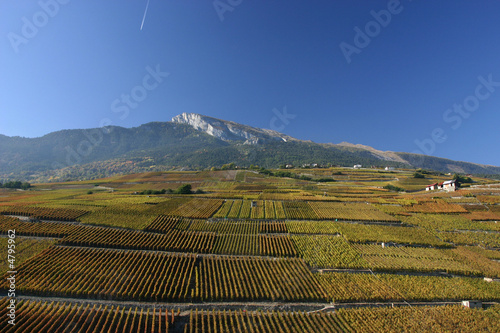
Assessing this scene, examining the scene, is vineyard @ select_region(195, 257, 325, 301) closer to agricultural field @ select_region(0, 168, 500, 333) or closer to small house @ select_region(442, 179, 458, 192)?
agricultural field @ select_region(0, 168, 500, 333)

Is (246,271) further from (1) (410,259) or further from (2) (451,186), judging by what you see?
(2) (451,186)

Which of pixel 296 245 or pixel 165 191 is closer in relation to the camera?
pixel 296 245

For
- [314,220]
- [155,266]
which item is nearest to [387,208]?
[314,220]

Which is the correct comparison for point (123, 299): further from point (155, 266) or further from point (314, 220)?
point (314, 220)

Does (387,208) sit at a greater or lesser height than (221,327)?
greater

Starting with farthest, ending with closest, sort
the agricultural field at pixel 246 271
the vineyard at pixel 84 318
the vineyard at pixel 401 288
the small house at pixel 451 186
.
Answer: the small house at pixel 451 186
the vineyard at pixel 401 288
the agricultural field at pixel 246 271
the vineyard at pixel 84 318

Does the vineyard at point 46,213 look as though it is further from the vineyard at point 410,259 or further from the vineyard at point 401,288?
the vineyard at point 410,259

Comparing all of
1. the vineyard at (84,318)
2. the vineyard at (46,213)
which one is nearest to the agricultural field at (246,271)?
the vineyard at (84,318)

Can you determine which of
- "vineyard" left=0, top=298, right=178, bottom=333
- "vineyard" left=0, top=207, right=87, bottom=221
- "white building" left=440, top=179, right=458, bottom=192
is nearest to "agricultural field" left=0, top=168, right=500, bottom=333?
"vineyard" left=0, top=298, right=178, bottom=333
